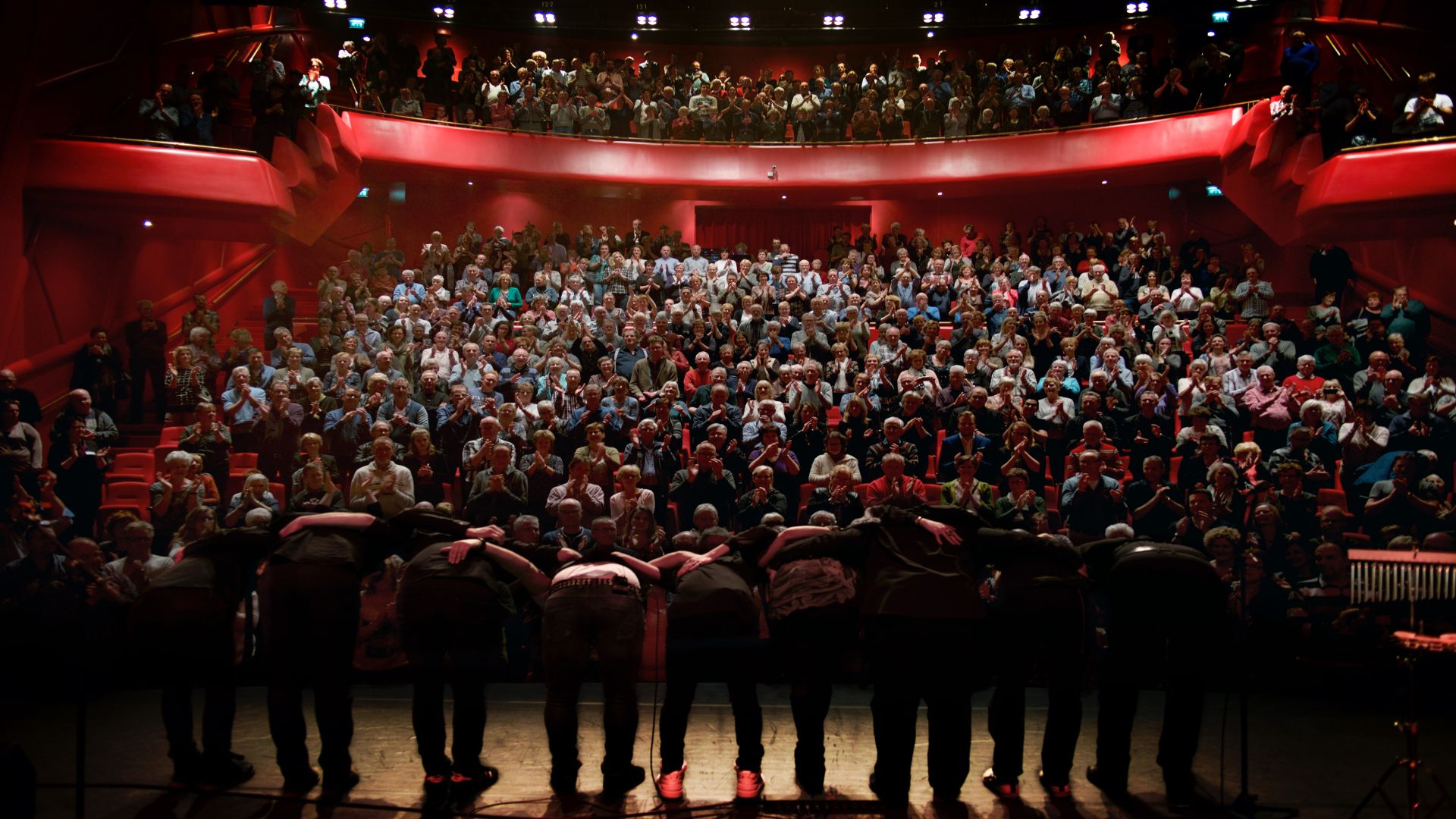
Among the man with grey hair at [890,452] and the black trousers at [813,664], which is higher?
the man with grey hair at [890,452]

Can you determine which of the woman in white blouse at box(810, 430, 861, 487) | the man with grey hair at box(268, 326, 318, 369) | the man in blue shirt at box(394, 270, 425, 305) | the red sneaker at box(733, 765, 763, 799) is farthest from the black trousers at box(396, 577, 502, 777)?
the man in blue shirt at box(394, 270, 425, 305)

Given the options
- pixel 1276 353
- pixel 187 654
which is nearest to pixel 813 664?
pixel 187 654

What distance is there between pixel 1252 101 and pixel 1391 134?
258 centimetres

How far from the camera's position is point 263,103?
44.2 ft

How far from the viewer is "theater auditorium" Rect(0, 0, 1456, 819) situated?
501cm

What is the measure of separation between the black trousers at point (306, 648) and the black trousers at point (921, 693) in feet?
8.47

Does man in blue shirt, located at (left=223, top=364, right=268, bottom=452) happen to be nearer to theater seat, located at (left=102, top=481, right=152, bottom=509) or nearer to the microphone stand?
theater seat, located at (left=102, top=481, right=152, bottom=509)

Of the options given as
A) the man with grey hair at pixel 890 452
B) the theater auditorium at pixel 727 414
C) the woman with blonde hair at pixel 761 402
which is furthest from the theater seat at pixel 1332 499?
the woman with blonde hair at pixel 761 402

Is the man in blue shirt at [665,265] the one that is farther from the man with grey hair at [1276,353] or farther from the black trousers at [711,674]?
the black trousers at [711,674]

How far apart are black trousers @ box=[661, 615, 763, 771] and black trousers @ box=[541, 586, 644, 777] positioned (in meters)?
0.19

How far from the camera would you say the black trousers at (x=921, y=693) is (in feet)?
15.7

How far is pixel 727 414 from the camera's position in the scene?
371 inches

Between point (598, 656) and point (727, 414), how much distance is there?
4635mm

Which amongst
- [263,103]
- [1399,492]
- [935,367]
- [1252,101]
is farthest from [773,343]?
[1252,101]
